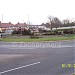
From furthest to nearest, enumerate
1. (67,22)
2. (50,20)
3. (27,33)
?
(67,22)
(50,20)
(27,33)

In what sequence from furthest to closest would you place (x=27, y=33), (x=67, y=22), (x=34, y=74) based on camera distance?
1. (x=67, y=22)
2. (x=27, y=33)
3. (x=34, y=74)

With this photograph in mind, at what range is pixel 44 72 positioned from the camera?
36.9 feet

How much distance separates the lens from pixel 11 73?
1095 cm

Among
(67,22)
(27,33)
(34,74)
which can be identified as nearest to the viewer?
(34,74)

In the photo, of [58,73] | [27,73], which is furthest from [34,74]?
[58,73]

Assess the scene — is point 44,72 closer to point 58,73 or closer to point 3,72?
point 58,73

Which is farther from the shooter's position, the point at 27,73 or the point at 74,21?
the point at 74,21

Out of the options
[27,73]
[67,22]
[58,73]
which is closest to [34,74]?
[27,73]

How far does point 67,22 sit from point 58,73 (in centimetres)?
13775

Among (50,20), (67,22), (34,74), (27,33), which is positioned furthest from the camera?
(67,22)

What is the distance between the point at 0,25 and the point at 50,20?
42753mm

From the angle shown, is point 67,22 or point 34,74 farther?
point 67,22

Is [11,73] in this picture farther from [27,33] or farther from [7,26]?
[7,26]

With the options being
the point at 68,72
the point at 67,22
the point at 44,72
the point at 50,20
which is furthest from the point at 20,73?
the point at 67,22
